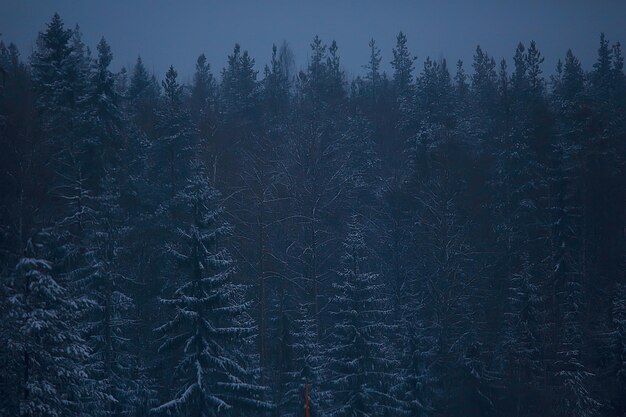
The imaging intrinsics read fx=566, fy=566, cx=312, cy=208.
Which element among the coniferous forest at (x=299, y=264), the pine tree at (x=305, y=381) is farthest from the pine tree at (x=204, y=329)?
the pine tree at (x=305, y=381)

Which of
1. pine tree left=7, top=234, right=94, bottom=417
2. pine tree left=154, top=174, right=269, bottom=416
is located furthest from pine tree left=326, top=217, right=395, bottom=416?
pine tree left=7, top=234, right=94, bottom=417

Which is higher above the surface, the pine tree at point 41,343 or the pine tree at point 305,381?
the pine tree at point 41,343

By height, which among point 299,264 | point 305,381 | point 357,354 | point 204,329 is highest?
point 299,264

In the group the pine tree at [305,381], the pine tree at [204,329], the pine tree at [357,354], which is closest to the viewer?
the pine tree at [204,329]

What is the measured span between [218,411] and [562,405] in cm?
1626

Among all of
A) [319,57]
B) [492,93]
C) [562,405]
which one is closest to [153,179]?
[562,405]

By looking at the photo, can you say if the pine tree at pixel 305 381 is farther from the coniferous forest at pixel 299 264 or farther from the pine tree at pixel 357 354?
the pine tree at pixel 357 354

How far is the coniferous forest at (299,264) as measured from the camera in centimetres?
1938

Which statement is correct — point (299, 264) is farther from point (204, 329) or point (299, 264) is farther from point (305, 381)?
point (204, 329)

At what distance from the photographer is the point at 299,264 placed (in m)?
31.7

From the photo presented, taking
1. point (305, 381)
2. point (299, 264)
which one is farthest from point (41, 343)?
point (299, 264)

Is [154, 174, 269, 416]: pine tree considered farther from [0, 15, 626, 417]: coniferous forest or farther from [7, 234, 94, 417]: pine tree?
[7, 234, 94, 417]: pine tree

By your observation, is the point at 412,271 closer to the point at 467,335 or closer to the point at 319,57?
the point at 467,335

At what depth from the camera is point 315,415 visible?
22156 millimetres
